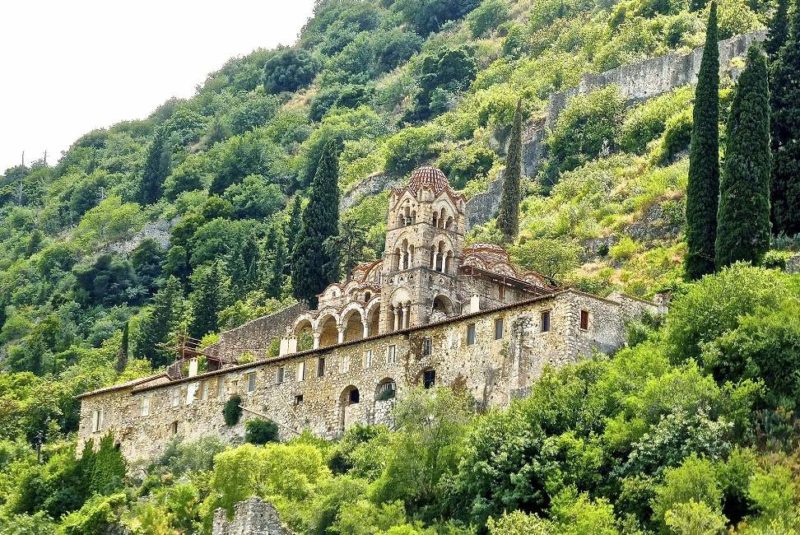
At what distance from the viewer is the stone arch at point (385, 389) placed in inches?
2904

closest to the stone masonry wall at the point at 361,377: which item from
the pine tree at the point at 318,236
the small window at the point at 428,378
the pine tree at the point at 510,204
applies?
the small window at the point at 428,378

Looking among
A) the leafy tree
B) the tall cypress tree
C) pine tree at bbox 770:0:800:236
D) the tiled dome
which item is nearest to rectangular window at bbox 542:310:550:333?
the tall cypress tree

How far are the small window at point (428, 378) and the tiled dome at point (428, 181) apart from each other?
12.6 m

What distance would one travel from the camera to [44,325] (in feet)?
400

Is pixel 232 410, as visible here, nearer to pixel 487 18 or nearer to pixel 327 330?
pixel 327 330

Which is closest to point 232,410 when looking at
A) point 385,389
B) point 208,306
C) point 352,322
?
point 352,322

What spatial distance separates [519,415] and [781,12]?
30879 millimetres

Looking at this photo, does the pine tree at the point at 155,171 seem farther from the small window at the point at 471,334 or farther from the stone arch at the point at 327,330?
the small window at the point at 471,334

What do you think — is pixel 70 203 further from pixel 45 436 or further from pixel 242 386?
pixel 242 386

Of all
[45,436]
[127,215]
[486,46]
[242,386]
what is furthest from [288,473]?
[486,46]

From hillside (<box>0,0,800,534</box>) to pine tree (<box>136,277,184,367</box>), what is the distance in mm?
160

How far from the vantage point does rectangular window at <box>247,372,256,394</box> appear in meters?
79.7

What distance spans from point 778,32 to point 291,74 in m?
117

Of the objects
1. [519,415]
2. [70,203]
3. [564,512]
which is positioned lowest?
[564,512]
